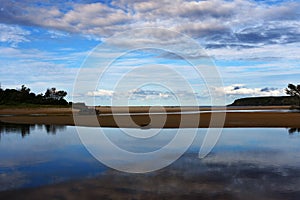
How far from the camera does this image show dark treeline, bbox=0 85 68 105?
102 metres

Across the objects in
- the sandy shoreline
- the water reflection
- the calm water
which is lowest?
the calm water

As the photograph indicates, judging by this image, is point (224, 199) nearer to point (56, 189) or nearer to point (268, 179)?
point (268, 179)

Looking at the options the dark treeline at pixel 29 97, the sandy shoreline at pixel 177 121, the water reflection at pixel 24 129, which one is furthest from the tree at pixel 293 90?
the dark treeline at pixel 29 97

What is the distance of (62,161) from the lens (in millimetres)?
13750

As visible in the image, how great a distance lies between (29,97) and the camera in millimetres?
109438

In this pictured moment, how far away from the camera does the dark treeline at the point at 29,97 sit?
336ft

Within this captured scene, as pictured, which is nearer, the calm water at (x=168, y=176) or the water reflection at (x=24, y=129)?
the calm water at (x=168, y=176)

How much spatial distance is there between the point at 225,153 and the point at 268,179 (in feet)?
16.5

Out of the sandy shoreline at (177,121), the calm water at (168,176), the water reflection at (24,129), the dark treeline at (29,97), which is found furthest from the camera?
the dark treeline at (29,97)

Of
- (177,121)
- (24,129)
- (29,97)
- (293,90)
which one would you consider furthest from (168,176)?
(29,97)

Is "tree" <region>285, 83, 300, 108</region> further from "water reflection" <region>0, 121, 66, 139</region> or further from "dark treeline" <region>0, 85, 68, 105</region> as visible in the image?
"dark treeline" <region>0, 85, 68, 105</region>

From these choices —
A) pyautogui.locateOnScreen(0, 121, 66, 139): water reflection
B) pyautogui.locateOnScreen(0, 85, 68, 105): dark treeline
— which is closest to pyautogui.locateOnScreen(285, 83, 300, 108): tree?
pyautogui.locateOnScreen(0, 121, 66, 139): water reflection

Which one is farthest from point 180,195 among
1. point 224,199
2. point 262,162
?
point 262,162

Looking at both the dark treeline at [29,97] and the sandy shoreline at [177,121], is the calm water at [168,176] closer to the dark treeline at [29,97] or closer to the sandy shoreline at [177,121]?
the sandy shoreline at [177,121]
